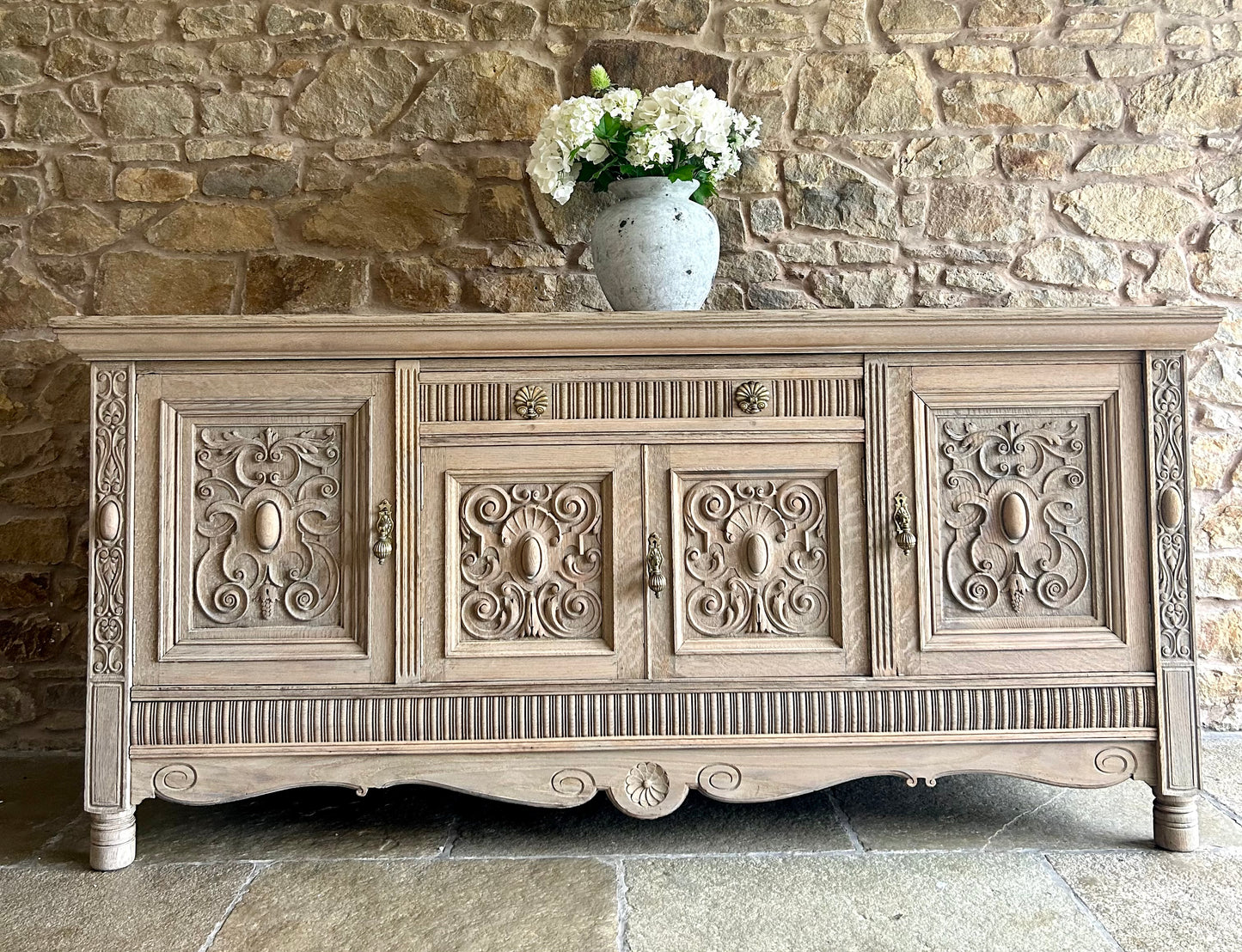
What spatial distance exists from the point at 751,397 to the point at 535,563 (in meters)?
0.51

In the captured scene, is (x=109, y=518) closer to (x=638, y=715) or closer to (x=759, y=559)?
(x=638, y=715)

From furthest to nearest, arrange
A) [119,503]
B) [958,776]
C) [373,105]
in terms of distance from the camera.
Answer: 1. [373,105]
2. [958,776]
3. [119,503]

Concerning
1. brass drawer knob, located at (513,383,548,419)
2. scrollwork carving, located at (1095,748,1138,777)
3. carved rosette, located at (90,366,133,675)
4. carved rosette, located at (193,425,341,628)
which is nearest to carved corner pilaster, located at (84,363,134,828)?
carved rosette, located at (90,366,133,675)

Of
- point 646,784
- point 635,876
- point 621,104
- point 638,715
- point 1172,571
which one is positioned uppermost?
point 621,104

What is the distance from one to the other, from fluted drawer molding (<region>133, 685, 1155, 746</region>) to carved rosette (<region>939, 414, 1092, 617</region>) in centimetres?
18

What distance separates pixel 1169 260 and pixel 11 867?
3.00 m

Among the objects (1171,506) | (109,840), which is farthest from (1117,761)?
(109,840)

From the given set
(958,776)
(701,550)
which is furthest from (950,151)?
(958,776)

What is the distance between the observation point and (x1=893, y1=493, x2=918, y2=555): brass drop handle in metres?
1.57

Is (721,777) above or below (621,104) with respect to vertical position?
below

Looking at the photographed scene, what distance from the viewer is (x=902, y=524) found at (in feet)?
5.18

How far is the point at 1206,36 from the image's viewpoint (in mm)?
2270

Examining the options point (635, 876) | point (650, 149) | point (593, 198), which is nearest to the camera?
point (635, 876)

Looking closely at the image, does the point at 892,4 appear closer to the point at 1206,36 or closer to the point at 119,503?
the point at 1206,36
